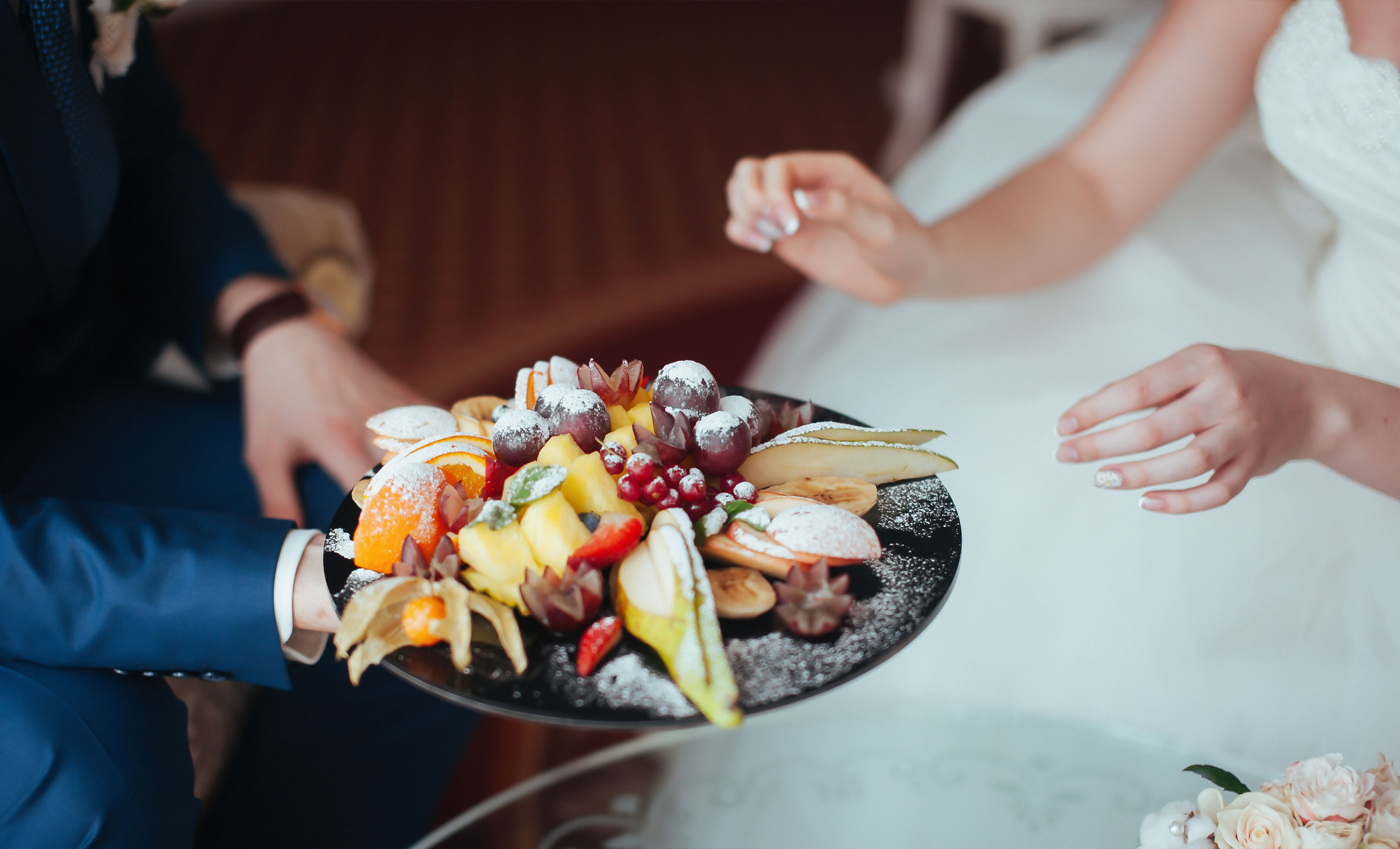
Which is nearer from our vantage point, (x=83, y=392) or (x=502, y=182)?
(x=83, y=392)

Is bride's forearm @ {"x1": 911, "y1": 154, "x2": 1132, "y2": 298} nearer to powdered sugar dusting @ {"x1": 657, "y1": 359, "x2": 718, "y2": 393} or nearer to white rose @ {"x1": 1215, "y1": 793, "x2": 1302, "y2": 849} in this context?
powdered sugar dusting @ {"x1": 657, "y1": 359, "x2": 718, "y2": 393}

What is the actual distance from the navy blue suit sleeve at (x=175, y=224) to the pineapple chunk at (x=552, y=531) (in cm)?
77

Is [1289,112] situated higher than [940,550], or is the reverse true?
[1289,112]

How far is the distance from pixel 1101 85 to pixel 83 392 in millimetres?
1557

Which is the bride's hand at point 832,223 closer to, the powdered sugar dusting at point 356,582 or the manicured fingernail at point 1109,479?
the manicured fingernail at point 1109,479

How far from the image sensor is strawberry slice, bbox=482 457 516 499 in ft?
2.19

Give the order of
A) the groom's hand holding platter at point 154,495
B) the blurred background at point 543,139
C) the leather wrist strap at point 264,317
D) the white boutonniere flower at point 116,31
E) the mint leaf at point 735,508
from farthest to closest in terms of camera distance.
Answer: the blurred background at point 543,139 < the leather wrist strap at point 264,317 < the white boutonniere flower at point 116,31 < the groom's hand holding platter at point 154,495 < the mint leaf at point 735,508

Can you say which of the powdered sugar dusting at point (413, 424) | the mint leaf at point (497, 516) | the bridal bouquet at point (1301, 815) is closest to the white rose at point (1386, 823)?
the bridal bouquet at point (1301, 815)

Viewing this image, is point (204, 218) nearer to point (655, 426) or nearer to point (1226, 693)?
point (655, 426)

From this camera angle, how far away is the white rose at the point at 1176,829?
62cm

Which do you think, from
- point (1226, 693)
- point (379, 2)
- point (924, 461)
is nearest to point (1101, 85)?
point (1226, 693)

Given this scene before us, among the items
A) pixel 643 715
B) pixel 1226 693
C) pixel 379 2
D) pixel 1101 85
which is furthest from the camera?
pixel 379 2

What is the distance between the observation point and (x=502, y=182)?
3.20m

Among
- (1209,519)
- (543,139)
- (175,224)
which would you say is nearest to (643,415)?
(1209,519)
